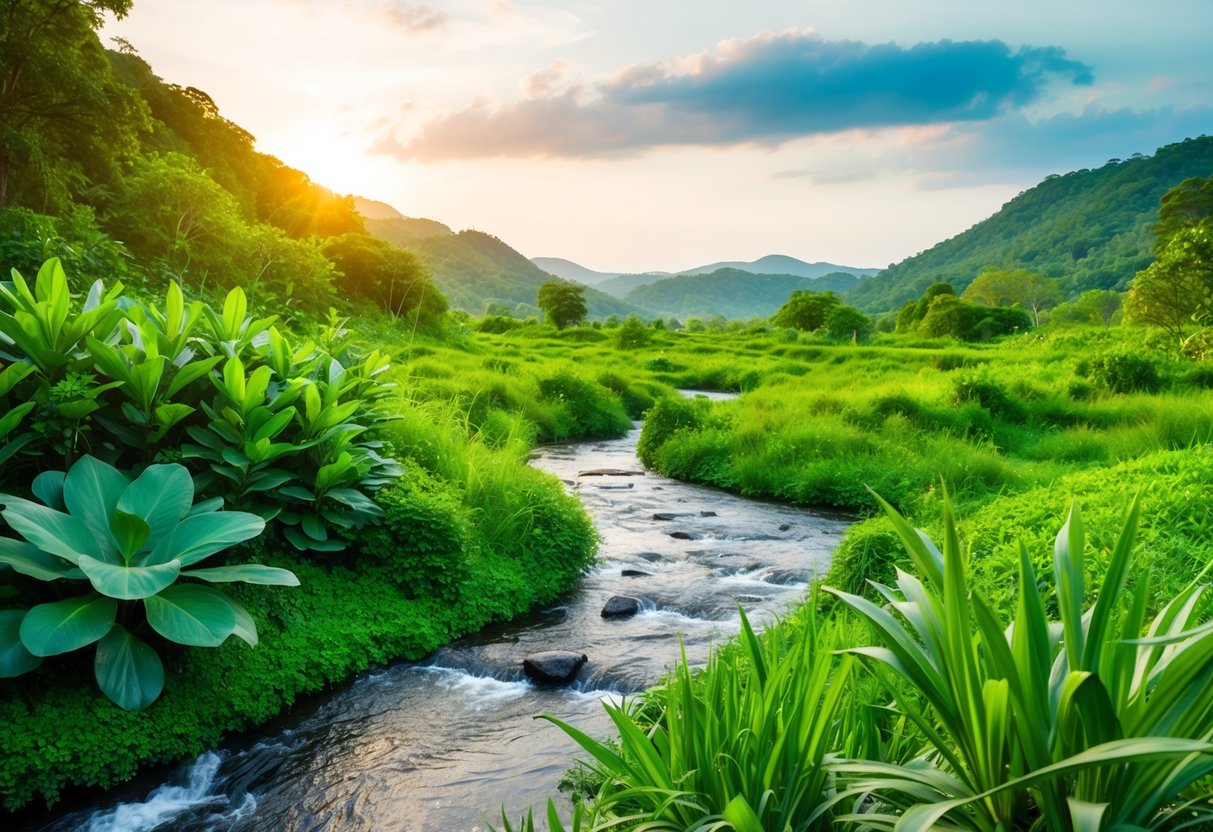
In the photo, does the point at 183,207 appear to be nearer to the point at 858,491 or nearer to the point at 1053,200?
the point at 858,491

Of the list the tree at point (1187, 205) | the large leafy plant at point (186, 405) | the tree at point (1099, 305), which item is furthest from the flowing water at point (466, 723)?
the tree at point (1099, 305)

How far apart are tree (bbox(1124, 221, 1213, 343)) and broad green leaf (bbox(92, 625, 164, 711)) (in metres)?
26.9

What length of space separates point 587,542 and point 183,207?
18.2 meters

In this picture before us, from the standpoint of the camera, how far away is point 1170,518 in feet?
16.8

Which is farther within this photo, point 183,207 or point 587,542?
point 183,207

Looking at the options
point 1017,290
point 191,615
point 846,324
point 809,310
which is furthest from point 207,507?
point 1017,290

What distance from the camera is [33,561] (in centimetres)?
333

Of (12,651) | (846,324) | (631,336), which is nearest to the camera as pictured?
(12,651)

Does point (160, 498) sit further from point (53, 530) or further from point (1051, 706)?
point (1051, 706)

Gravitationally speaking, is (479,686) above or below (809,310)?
below

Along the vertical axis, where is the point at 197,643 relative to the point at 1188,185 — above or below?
below

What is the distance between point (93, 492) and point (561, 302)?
60.2 metres

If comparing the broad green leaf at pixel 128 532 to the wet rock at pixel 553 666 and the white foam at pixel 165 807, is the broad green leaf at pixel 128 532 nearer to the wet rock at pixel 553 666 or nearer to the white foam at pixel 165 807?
the white foam at pixel 165 807

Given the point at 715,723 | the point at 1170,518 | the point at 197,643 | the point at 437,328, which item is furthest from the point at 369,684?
the point at 437,328
